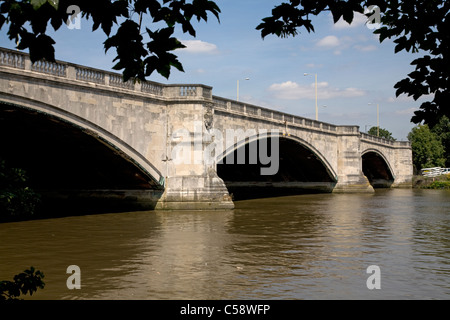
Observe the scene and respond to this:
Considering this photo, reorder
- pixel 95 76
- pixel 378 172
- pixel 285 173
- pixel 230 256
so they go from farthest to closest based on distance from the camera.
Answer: pixel 378 172, pixel 285 173, pixel 95 76, pixel 230 256

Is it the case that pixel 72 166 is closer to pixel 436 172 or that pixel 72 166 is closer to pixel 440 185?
pixel 440 185

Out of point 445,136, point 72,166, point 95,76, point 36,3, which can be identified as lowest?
point 72,166

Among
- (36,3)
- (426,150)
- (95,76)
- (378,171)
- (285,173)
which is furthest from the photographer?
(426,150)

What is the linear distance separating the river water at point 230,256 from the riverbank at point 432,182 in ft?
127

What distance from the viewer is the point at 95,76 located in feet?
68.0

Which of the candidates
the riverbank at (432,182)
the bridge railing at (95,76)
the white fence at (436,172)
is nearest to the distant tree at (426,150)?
the white fence at (436,172)

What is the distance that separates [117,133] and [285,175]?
26.1 m

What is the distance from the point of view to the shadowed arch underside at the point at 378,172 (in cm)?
6244

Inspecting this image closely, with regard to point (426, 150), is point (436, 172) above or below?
below

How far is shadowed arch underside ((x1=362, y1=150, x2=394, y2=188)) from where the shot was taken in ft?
205

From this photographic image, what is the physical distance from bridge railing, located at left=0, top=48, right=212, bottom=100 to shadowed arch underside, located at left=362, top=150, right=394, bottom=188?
41.3 meters

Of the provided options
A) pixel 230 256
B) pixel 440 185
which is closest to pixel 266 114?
pixel 230 256

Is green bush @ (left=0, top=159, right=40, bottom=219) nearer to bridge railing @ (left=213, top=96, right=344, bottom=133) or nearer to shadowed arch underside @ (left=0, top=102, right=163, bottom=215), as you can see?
shadowed arch underside @ (left=0, top=102, right=163, bottom=215)
